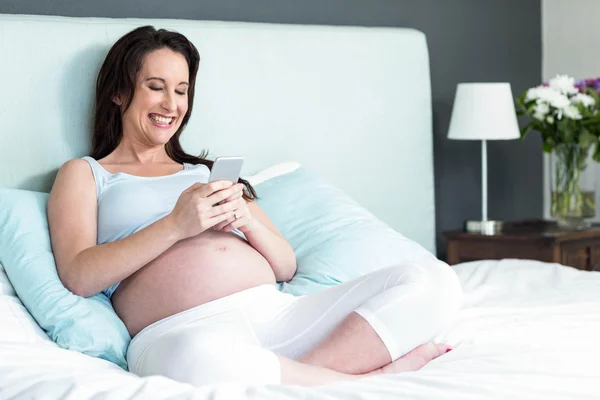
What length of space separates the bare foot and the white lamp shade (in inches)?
56.7

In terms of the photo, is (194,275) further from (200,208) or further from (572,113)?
(572,113)

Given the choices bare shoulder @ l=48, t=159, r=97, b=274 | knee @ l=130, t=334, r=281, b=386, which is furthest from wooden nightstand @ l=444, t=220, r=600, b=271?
knee @ l=130, t=334, r=281, b=386

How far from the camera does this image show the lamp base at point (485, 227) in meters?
3.15

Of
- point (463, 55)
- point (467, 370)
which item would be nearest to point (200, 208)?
point (467, 370)

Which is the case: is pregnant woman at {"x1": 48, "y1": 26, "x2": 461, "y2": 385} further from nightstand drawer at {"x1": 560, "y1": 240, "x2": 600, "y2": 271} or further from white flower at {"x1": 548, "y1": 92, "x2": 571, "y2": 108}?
white flower at {"x1": 548, "y1": 92, "x2": 571, "y2": 108}

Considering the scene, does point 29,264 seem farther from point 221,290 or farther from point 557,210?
point 557,210

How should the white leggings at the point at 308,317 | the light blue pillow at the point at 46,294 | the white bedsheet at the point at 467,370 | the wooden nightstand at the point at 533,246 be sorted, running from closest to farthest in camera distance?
the white bedsheet at the point at 467,370
the white leggings at the point at 308,317
the light blue pillow at the point at 46,294
the wooden nightstand at the point at 533,246

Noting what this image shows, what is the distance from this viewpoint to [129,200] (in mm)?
1990

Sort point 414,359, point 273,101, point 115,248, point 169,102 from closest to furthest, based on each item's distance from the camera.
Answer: point 414,359
point 115,248
point 169,102
point 273,101

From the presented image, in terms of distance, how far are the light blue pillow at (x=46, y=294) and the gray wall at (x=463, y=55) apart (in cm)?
102

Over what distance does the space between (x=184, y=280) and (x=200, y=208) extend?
0.52 ft

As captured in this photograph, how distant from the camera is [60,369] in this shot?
1470mm

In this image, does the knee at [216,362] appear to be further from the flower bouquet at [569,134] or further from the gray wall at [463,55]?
the flower bouquet at [569,134]

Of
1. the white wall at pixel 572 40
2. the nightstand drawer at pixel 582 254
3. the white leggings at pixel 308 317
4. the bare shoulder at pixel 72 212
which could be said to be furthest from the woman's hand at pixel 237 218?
the white wall at pixel 572 40
